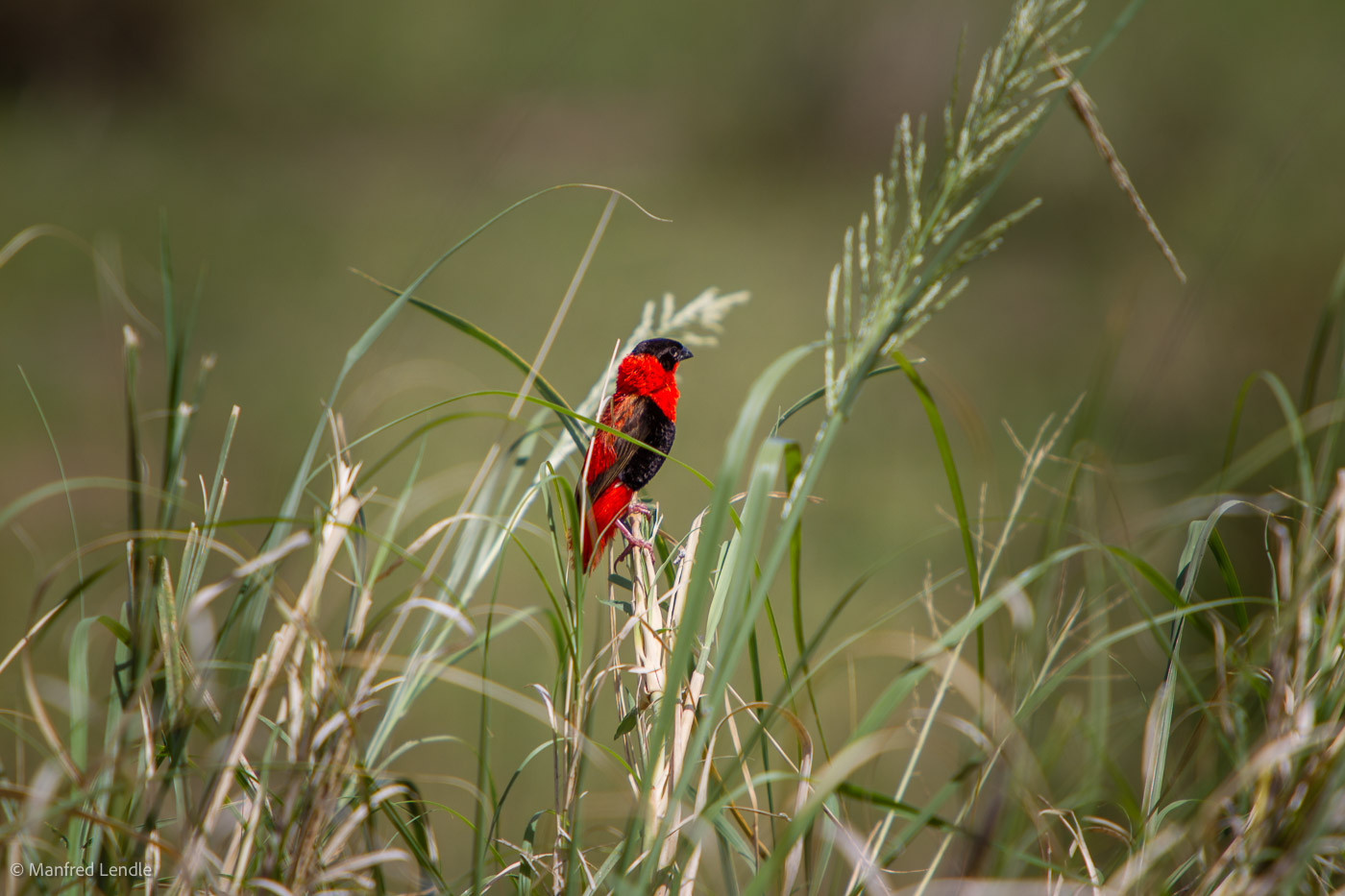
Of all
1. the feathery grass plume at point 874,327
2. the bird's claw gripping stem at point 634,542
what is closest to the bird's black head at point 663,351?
the bird's claw gripping stem at point 634,542

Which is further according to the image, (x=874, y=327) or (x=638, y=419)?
(x=638, y=419)

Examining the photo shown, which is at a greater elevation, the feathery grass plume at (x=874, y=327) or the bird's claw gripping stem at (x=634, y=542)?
the feathery grass plume at (x=874, y=327)

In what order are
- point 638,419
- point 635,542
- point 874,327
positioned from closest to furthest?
1. point 874,327
2. point 635,542
3. point 638,419

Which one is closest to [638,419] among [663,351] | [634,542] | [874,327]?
[663,351]

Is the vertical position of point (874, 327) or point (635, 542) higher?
point (874, 327)

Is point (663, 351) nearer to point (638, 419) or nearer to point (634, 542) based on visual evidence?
point (638, 419)

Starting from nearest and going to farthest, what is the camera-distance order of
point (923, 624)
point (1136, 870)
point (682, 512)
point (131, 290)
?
point (1136, 870) → point (682, 512) → point (131, 290) → point (923, 624)

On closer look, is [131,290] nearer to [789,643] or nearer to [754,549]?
[789,643]

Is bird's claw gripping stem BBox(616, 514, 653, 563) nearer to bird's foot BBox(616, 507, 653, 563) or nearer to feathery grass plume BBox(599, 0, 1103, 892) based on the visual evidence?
bird's foot BBox(616, 507, 653, 563)

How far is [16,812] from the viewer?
34 centimetres

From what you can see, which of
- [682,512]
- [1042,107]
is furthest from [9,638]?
[1042,107]

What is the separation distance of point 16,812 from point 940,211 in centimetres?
48

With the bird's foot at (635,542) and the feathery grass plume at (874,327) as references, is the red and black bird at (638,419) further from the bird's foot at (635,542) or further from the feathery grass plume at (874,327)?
the feathery grass plume at (874,327)

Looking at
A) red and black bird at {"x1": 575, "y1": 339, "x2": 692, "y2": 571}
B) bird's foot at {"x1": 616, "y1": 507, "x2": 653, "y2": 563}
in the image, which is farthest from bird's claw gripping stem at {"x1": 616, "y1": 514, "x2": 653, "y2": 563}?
red and black bird at {"x1": 575, "y1": 339, "x2": 692, "y2": 571}
